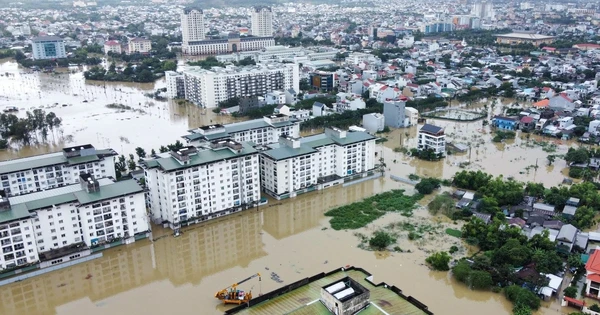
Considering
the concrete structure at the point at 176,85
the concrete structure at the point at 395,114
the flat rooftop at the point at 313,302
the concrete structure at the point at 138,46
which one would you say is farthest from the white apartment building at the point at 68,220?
the concrete structure at the point at 138,46

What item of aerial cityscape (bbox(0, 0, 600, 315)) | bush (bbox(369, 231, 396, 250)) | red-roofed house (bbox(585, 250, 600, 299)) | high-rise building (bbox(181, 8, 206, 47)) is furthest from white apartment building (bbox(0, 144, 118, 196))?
high-rise building (bbox(181, 8, 206, 47))

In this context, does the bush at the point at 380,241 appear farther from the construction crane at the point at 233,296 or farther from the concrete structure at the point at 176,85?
the concrete structure at the point at 176,85

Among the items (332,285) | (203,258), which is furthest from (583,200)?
(203,258)

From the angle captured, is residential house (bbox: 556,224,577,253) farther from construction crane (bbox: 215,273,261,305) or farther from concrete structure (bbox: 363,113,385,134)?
concrete structure (bbox: 363,113,385,134)

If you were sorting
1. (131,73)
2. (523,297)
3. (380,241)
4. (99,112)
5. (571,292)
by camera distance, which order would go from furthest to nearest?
(131,73) < (99,112) < (380,241) < (571,292) < (523,297)

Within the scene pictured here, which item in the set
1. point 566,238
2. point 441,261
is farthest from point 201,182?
point 566,238

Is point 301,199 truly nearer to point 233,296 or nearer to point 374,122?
point 233,296

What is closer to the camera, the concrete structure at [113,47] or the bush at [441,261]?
the bush at [441,261]
